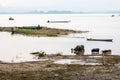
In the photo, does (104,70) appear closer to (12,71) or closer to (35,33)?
(12,71)

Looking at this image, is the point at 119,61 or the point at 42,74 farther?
the point at 119,61

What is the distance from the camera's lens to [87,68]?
29422mm

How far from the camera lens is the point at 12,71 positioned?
1080 inches

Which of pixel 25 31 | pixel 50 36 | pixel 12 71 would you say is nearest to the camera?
pixel 12 71

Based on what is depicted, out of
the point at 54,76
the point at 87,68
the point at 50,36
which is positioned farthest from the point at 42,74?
the point at 50,36

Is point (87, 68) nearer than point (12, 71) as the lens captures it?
No

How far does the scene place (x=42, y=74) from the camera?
2614 centimetres

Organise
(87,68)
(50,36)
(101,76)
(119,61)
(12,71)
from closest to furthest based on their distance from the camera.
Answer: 1. (101,76)
2. (12,71)
3. (87,68)
4. (119,61)
5. (50,36)

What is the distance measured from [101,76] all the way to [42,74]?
4.29 m

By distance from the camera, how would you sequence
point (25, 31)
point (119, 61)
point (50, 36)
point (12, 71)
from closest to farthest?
point (12, 71) → point (119, 61) → point (50, 36) → point (25, 31)

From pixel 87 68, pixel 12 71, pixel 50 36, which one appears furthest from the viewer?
pixel 50 36

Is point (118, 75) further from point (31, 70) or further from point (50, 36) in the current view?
point (50, 36)

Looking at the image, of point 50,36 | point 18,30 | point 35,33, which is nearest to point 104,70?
point 50,36

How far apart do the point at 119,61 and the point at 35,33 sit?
155 feet
